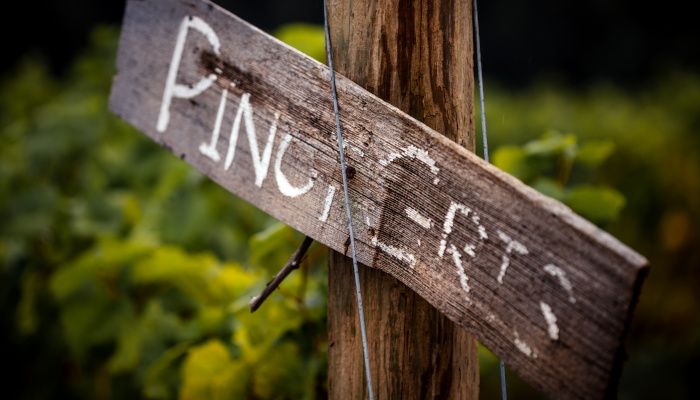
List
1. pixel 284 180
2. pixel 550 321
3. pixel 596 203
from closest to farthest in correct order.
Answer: pixel 550 321 < pixel 284 180 < pixel 596 203

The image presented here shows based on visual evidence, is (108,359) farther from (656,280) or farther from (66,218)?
(656,280)

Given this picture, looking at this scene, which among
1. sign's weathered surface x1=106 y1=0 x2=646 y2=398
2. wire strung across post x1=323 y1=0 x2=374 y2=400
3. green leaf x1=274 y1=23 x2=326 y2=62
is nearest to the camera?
sign's weathered surface x1=106 y1=0 x2=646 y2=398

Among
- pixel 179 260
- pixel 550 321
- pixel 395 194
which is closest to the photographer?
pixel 550 321

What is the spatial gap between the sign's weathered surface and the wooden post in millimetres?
75

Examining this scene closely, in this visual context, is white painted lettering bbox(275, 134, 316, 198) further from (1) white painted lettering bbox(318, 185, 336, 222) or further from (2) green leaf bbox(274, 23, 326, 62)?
(2) green leaf bbox(274, 23, 326, 62)

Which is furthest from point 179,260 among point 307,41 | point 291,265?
point 291,265

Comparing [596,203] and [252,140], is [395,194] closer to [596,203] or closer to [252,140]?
[252,140]

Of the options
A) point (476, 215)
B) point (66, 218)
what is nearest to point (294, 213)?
point (476, 215)

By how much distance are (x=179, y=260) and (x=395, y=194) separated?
51.8 inches

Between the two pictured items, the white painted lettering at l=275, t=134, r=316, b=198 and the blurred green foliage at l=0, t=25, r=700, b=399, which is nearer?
the white painted lettering at l=275, t=134, r=316, b=198

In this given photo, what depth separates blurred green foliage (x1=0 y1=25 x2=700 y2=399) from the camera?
1539 mm

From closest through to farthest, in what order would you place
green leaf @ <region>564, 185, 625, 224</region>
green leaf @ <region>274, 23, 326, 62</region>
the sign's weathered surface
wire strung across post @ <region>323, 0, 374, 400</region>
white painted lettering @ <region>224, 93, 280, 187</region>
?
the sign's weathered surface < wire strung across post @ <region>323, 0, 374, 400</region> < white painted lettering @ <region>224, 93, 280, 187</region> < green leaf @ <region>564, 185, 625, 224</region> < green leaf @ <region>274, 23, 326, 62</region>

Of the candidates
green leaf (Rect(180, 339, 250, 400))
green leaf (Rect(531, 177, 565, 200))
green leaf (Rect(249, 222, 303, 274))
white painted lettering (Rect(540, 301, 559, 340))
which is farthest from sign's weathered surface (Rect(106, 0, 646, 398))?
green leaf (Rect(531, 177, 565, 200))

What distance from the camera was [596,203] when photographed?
1.50 metres
